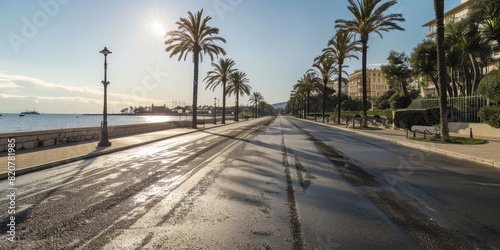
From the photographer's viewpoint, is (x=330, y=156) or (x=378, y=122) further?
(x=378, y=122)

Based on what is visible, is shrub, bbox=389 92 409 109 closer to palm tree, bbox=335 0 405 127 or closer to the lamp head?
palm tree, bbox=335 0 405 127

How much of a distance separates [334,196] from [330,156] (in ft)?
16.3

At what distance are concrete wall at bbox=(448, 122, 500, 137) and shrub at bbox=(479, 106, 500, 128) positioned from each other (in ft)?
2.04

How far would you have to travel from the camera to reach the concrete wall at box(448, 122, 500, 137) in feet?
52.7

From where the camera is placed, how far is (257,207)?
418 cm

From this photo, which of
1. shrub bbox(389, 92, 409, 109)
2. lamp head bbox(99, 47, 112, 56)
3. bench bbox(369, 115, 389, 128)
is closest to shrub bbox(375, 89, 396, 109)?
shrub bbox(389, 92, 409, 109)

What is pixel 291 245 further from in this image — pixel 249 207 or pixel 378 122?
pixel 378 122

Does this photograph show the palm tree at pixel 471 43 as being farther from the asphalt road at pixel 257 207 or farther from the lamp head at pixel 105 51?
the lamp head at pixel 105 51

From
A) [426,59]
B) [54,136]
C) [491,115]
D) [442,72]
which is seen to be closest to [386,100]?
[426,59]

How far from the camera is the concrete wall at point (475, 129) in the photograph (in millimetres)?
16062

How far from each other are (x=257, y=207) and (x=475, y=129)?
2098 cm

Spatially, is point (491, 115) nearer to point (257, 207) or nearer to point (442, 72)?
point (442, 72)

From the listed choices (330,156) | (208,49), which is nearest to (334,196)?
(330,156)

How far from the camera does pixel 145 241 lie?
10.0 ft
